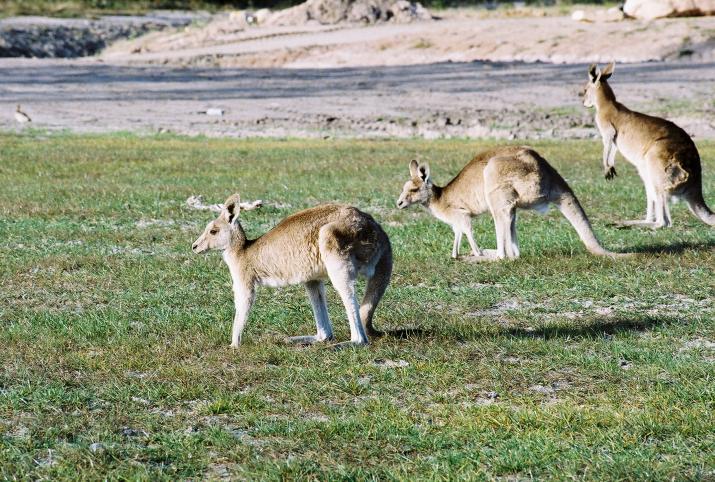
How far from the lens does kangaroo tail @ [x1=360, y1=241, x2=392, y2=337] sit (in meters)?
6.46

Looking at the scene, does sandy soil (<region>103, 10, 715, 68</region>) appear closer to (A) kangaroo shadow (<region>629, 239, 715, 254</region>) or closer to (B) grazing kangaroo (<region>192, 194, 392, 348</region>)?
(A) kangaroo shadow (<region>629, 239, 715, 254</region>)

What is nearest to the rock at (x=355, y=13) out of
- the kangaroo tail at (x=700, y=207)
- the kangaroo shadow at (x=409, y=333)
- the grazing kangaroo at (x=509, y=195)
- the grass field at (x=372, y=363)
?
the grass field at (x=372, y=363)

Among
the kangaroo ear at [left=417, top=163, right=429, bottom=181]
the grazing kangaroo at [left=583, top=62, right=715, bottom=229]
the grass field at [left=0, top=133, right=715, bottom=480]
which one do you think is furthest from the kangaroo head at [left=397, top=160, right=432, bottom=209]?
the grazing kangaroo at [left=583, top=62, right=715, bottom=229]

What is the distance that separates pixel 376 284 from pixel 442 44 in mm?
26588

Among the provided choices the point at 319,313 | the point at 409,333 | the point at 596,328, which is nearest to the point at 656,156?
the point at 596,328

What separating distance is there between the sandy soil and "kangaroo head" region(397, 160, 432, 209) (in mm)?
19504

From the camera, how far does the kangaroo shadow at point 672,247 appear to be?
9.42 m

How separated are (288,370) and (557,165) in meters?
10.3

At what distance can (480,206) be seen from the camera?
9.46m

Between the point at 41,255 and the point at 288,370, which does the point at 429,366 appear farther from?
the point at 41,255

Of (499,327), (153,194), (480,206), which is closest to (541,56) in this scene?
(153,194)

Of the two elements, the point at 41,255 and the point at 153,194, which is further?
the point at 153,194

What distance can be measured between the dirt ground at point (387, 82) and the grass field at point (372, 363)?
9792 mm

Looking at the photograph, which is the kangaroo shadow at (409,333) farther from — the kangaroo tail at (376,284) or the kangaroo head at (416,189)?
the kangaroo head at (416,189)
